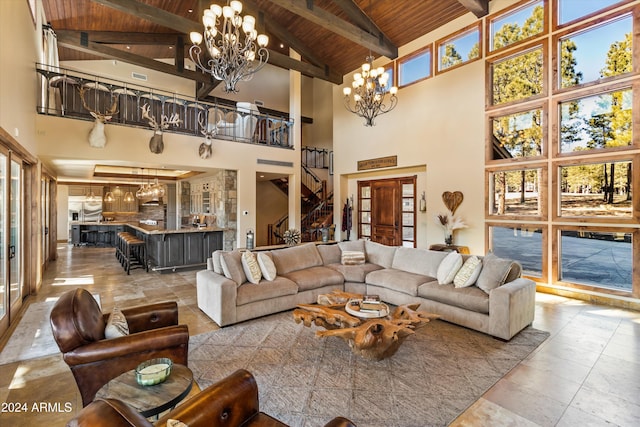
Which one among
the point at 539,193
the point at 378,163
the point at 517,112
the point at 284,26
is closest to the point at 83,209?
the point at 284,26

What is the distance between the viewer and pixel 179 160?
282 inches

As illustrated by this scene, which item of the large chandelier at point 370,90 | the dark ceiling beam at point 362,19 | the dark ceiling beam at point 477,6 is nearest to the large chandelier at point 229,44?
the large chandelier at point 370,90

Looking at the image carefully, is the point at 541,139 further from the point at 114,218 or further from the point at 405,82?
the point at 114,218

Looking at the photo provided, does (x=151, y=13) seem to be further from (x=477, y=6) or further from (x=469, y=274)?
(x=469, y=274)

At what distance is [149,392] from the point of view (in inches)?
65.5

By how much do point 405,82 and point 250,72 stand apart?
5.03 meters

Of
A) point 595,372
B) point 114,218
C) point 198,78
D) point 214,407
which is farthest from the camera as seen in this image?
point 114,218

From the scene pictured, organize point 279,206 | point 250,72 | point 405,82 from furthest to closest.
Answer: point 279,206
point 405,82
point 250,72

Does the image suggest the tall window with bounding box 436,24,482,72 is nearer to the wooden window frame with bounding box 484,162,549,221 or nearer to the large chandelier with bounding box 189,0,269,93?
the wooden window frame with bounding box 484,162,549,221

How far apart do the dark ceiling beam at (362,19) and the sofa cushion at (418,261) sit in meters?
5.75

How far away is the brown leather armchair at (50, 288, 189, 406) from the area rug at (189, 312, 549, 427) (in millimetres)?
632

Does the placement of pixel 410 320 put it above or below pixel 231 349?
above

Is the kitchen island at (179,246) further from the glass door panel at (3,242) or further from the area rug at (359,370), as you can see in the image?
A: the area rug at (359,370)

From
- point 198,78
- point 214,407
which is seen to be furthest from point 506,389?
point 198,78
